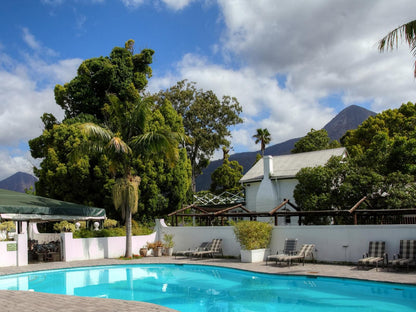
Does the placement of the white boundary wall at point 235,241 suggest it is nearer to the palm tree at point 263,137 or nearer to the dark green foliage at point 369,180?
the dark green foliage at point 369,180

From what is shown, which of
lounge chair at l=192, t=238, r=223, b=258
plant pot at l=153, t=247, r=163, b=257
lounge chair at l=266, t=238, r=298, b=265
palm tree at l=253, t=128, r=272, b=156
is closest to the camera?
lounge chair at l=266, t=238, r=298, b=265

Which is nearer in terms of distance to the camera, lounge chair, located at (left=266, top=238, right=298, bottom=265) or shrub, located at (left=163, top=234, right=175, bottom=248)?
lounge chair, located at (left=266, top=238, right=298, bottom=265)

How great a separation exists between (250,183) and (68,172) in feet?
41.3

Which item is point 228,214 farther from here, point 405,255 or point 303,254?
point 405,255

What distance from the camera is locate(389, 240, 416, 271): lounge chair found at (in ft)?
43.1

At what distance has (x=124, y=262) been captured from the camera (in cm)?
1823

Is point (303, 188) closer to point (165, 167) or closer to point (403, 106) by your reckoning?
point (165, 167)

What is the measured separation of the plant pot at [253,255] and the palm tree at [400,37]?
984 centimetres

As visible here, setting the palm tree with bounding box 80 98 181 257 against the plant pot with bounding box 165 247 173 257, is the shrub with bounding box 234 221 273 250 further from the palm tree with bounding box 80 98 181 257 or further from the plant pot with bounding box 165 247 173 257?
the plant pot with bounding box 165 247 173 257

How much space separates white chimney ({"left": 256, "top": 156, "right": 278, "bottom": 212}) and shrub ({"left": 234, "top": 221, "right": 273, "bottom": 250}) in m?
8.43

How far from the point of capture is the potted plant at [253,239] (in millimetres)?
17031

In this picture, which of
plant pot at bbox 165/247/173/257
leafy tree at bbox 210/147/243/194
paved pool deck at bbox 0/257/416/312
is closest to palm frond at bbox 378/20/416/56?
paved pool deck at bbox 0/257/416/312

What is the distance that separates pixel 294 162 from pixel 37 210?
1654 centimetres

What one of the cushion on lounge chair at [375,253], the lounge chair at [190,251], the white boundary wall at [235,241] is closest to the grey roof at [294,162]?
the white boundary wall at [235,241]
